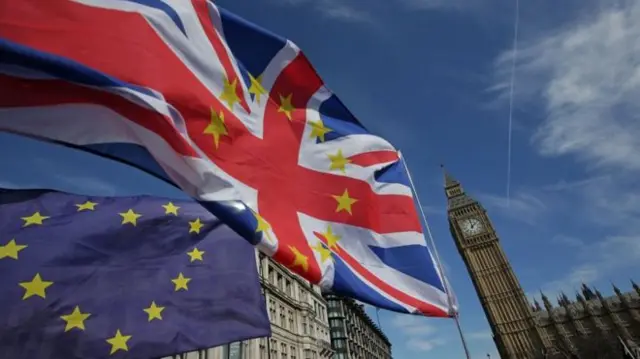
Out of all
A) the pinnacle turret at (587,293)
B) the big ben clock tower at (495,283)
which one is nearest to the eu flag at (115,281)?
the big ben clock tower at (495,283)

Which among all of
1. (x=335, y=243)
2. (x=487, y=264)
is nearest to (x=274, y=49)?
(x=335, y=243)

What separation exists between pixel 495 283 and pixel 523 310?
10801 millimetres

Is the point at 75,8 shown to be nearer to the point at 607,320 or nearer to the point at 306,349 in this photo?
the point at 306,349

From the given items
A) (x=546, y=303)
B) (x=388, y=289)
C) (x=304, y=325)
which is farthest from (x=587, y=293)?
(x=388, y=289)

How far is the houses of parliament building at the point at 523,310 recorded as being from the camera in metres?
113

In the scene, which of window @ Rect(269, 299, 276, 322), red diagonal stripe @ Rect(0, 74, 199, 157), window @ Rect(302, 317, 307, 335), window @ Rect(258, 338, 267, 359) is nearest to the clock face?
window @ Rect(302, 317, 307, 335)

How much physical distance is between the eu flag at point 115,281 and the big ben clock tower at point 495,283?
424 feet

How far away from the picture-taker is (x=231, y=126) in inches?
217

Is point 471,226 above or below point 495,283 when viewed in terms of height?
above

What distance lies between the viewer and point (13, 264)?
6184 mm

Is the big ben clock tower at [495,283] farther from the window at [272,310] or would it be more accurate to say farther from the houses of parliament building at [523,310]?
the window at [272,310]

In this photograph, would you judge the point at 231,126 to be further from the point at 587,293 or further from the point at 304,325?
the point at 587,293

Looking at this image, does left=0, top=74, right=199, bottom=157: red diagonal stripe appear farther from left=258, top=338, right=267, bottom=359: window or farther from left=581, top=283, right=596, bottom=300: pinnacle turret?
left=581, top=283, right=596, bottom=300: pinnacle turret

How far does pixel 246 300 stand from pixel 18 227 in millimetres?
4088
